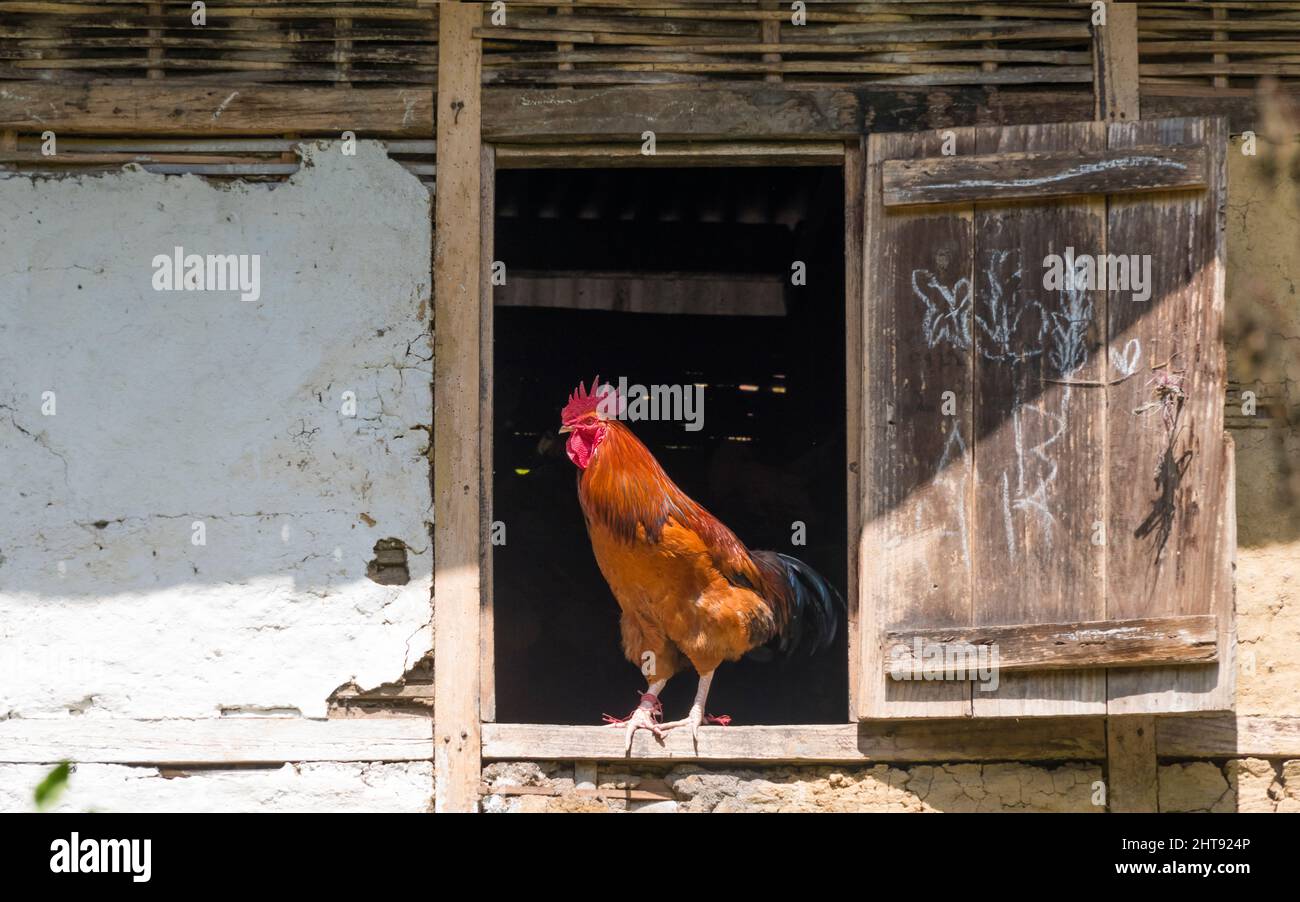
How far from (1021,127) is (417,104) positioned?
80.5 inches

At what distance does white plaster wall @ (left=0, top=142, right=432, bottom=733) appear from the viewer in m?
4.23

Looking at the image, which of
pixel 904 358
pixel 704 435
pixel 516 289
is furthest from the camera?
pixel 704 435

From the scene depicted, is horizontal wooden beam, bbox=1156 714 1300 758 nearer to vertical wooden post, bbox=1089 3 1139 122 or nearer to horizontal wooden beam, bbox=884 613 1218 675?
horizontal wooden beam, bbox=884 613 1218 675

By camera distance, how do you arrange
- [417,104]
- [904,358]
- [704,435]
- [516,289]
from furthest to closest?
[704,435] < [516,289] < [417,104] < [904,358]

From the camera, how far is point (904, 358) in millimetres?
4098

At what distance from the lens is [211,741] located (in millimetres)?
4215

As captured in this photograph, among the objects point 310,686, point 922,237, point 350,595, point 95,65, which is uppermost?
point 95,65

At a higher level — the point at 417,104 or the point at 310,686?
the point at 417,104

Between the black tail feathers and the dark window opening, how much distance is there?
46cm

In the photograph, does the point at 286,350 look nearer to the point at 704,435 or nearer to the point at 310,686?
the point at 310,686

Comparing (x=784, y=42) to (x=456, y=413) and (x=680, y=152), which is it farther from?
(x=456, y=413)

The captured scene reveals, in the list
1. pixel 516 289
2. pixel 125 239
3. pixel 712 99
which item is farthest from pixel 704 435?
pixel 125 239

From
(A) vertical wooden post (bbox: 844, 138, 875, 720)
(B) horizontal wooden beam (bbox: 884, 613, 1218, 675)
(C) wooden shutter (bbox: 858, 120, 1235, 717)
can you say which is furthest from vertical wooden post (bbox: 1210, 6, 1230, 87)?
(B) horizontal wooden beam (bbox: 884, 613, 1218, 675)

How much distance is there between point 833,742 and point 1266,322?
2111 millimetres
